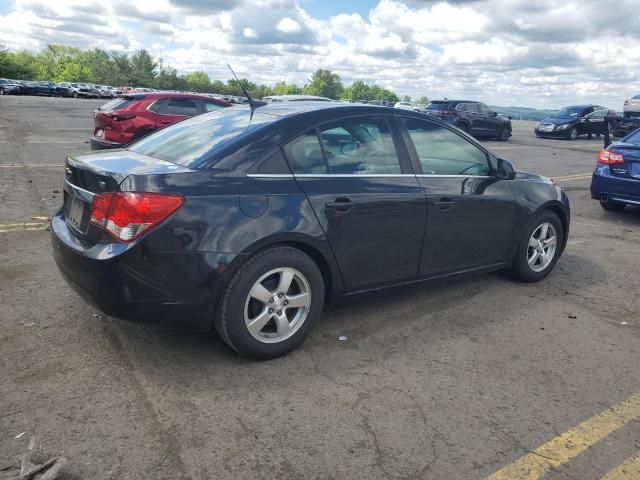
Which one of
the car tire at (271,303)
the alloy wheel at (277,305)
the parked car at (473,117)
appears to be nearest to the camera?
the car tire at (271,303)

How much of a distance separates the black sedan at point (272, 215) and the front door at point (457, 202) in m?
0.01

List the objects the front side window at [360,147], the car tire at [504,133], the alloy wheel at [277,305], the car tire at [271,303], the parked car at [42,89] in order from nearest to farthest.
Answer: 1. the car tire at [271,303]
2. the alloy wheel at [277,305]
3. the front side window at [360,147]
4. the car tire at [504,133]
5. the parked car at [42,89]

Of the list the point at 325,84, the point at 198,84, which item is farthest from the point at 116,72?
the point at 325,84

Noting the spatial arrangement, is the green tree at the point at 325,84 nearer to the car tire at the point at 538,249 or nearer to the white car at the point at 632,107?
the white car at the point at 632,107

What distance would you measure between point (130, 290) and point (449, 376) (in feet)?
6.45

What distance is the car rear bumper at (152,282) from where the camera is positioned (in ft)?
10.3

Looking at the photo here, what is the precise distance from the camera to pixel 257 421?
9.69 ft

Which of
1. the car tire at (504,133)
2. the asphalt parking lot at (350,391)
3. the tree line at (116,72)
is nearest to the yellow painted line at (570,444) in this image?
the asphalt parking lot at (350,391)

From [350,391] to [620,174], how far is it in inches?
257

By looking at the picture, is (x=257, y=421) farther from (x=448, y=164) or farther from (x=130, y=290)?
(x=448, y=164)

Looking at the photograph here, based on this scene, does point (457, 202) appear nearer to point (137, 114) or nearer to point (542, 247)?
point (542, 247)

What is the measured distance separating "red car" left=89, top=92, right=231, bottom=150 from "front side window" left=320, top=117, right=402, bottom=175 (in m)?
8.55

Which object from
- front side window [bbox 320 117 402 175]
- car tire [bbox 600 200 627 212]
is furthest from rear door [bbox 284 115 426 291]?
car tire [bbox 600 200 627 212]

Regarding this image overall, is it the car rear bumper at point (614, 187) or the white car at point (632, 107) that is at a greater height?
the white car at point (632, 107)
